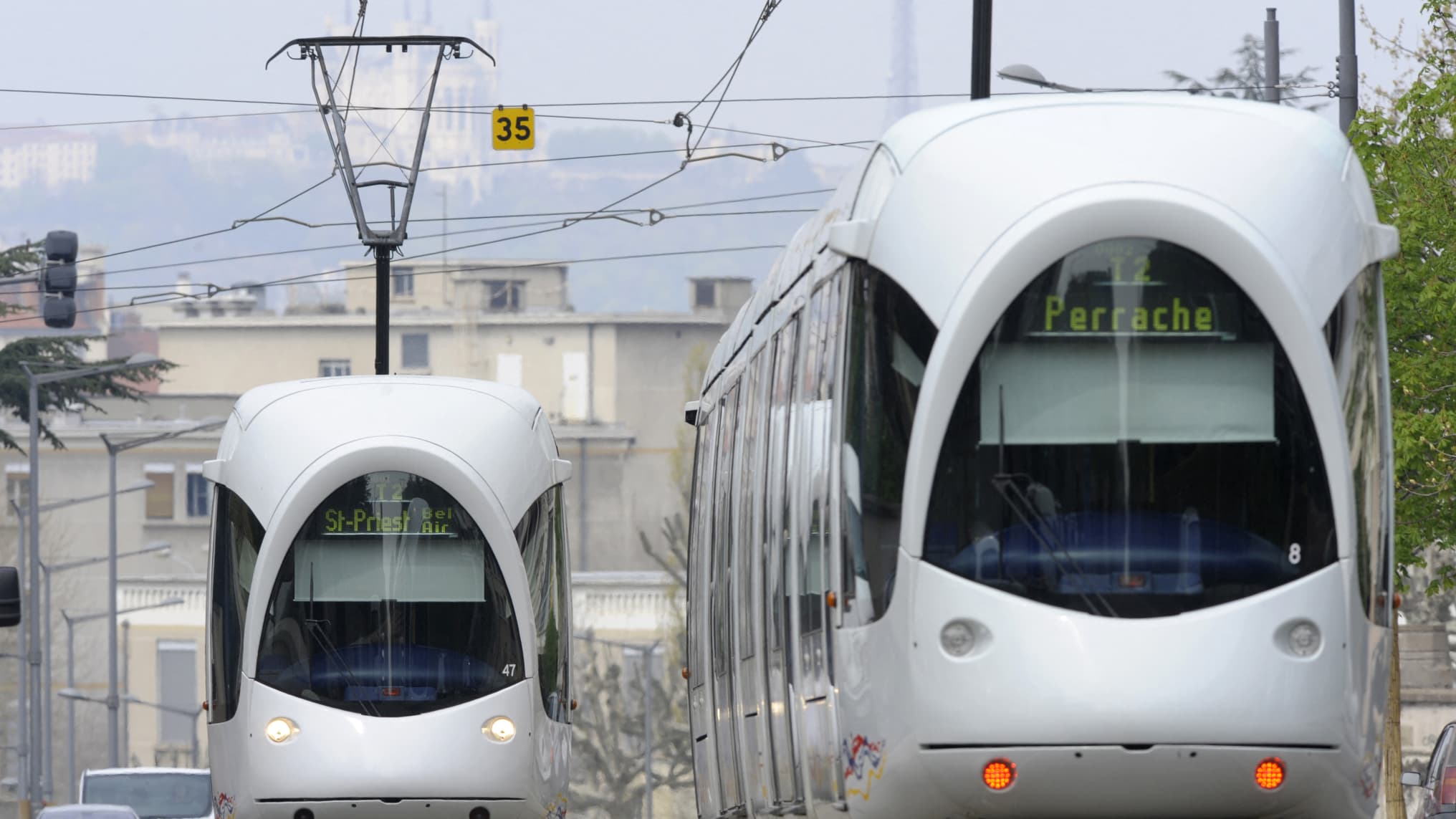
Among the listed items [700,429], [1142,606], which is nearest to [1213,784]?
[1142,606]

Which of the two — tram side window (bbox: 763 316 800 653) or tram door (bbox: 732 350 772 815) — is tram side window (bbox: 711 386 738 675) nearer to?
tram door (bbox: 732 350 772 815)

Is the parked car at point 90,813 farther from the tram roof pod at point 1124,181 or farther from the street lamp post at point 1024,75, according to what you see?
the tram roof pod at point 1124,181

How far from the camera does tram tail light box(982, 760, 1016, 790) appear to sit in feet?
30.1

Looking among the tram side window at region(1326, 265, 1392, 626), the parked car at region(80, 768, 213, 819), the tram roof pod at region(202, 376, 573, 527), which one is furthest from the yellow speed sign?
the tram side window at region(1326, 265, 1392, 626)

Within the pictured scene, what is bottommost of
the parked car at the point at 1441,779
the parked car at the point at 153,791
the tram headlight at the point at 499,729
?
the parked car at the point at 153,791

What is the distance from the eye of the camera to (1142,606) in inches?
361

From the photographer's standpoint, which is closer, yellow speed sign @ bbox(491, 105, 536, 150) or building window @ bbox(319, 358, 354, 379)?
yellow speed sign @ bbox(491, 105, 536, 150)

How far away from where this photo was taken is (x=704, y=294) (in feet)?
414

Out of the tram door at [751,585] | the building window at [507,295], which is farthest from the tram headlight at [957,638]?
the building window at [507,295]

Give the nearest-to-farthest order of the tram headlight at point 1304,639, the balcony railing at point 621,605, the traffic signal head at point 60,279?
the tram headlight at point 1304,639 → the traffic signal head at point 60,279 → the balcony railing at point 621,605

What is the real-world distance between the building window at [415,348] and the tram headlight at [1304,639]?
120937 mm

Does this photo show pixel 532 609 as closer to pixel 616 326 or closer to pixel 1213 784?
pixel 1213 784

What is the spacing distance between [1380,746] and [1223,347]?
57.1 inches

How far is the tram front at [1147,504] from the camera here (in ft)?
29.9
